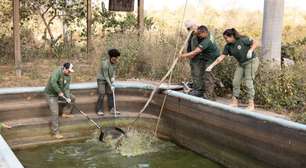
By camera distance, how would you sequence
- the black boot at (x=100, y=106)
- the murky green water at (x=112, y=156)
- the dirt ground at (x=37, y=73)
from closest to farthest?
the murky green water at (x=112, y=156) → the black boot at (x=100, y=106) → the dirt ground at (x=37, y=73)

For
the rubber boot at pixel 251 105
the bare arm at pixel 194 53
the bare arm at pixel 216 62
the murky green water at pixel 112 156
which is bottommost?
the murky green water at pixel 112 156

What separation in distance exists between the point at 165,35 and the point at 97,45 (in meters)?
1.87

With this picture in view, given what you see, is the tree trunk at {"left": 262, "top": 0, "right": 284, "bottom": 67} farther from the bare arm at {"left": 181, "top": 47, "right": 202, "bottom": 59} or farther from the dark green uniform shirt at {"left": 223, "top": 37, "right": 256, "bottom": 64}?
the bare arm at {"left": 181, "top": 47, "right": 202, "bottom": 59}

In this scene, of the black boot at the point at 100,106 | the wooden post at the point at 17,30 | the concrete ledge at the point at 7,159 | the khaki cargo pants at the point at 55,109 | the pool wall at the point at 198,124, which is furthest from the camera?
the wooden post at the point at 17,30

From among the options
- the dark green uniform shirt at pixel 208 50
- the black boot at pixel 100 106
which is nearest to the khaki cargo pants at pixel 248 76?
the dark green uniform shirt at pixel 208 50

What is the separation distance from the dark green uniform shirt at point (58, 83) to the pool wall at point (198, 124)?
1.37 feet

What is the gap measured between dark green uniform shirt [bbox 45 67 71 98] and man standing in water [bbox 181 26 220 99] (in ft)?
7.03

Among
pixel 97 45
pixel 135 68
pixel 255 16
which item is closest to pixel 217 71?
pixel 135 68

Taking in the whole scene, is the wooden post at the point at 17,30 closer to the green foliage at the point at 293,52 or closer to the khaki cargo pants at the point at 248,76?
the khaki cargo pants at the point at 248,76

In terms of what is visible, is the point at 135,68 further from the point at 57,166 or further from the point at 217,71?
the point at 57,166

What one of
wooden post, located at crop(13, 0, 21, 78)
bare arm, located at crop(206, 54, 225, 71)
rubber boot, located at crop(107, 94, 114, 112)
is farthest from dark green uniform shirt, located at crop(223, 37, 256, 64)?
wooden post, located at crop(13, 0, 21, 78)

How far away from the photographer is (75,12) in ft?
45.0

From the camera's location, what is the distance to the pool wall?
5.72 meters

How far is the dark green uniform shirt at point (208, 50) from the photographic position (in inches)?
306
